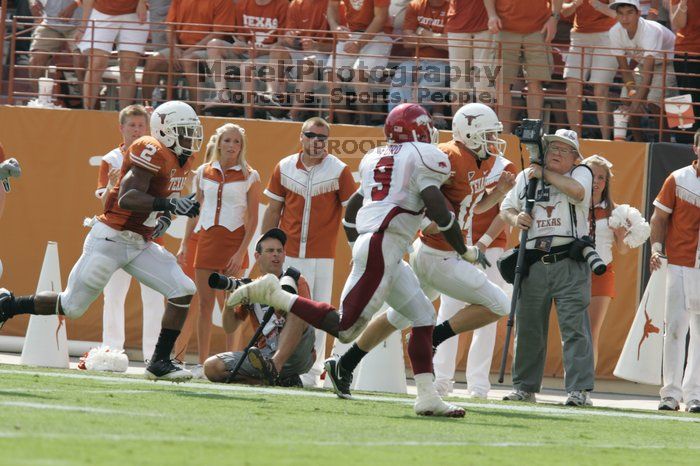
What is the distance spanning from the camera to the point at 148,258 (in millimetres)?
8461

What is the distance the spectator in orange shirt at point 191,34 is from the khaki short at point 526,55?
282cm

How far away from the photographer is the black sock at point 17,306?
8312 millimetres

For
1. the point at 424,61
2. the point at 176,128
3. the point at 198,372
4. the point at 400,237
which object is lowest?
the point at 198,372

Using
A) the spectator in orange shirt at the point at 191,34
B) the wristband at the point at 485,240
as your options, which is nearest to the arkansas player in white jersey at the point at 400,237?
the wristband at the point at 485,240

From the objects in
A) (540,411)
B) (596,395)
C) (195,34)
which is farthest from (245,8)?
(540,411)

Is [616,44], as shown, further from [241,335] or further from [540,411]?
[540,411]

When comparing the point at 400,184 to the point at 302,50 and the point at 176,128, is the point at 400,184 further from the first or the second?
the point at 302,50

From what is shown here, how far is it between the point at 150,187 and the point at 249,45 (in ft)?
15.9

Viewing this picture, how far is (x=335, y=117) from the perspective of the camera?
13.0 meters

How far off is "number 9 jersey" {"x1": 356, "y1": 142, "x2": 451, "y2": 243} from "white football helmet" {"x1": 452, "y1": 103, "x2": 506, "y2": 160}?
4.96 feet

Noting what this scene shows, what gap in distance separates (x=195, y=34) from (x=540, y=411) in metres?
6.55

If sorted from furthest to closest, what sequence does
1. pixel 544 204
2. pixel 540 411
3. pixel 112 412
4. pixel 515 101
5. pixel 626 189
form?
1. pixel 515 101
2. pixel 626 189
3. pixel 544 204
4. pixel 540 411
5. pixel 112 412

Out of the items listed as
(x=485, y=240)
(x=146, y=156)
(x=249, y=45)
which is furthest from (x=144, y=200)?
(x=249, y=45)

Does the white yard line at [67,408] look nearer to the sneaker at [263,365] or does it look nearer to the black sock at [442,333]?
the sneaker at [263,365]
